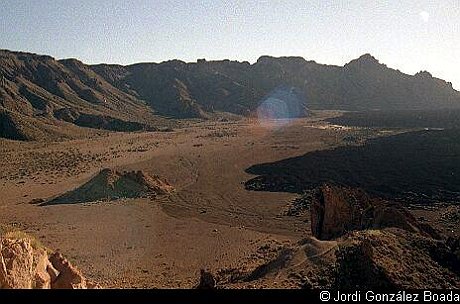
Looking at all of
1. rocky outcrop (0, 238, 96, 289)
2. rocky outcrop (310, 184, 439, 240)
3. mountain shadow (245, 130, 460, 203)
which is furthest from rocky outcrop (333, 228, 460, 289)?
mountain shadow (245, 130, 460, 203)

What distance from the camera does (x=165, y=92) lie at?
152 metres

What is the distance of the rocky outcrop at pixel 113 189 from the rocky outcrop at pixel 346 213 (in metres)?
16.5

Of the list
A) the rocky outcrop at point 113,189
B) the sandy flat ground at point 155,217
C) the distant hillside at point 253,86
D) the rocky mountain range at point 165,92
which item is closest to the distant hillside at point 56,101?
the rocky mountain range at point 165,92

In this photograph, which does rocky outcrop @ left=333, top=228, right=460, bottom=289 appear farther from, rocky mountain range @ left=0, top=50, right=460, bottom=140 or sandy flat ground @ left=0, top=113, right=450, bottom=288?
rocky mountain range @ left=0, top=50, right=460, bottom=140

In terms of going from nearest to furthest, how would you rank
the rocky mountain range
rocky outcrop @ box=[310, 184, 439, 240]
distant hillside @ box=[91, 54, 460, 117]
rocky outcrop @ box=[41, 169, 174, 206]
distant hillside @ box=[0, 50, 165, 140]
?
rocky outcrop @ box=[310, 184, 439, 240] < rocky outcrop @ box=[41, 169, 174, 206] < distant hillside @ box=[0, 50, 165, 140] < the rocky mountain range < distant hillside @ box=[91, 54, 460, 117]

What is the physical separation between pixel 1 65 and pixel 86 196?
9378cm

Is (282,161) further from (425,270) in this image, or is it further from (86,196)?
(425,270)

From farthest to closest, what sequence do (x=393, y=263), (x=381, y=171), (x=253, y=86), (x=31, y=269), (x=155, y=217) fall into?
(x=253, y=86), (x=381, y=171), (x=155, y=217), (x=393, y=263), (x=31, y=269)

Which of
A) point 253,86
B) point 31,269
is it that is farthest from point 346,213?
point 253,86

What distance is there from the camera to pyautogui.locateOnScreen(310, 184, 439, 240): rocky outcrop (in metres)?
17.7

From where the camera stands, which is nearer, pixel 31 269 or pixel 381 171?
pixel 31 269

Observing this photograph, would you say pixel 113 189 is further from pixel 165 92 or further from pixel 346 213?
pixel 165 92

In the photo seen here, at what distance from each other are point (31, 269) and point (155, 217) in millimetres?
18077

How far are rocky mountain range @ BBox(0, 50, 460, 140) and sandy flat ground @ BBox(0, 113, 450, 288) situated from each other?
1170 inches
